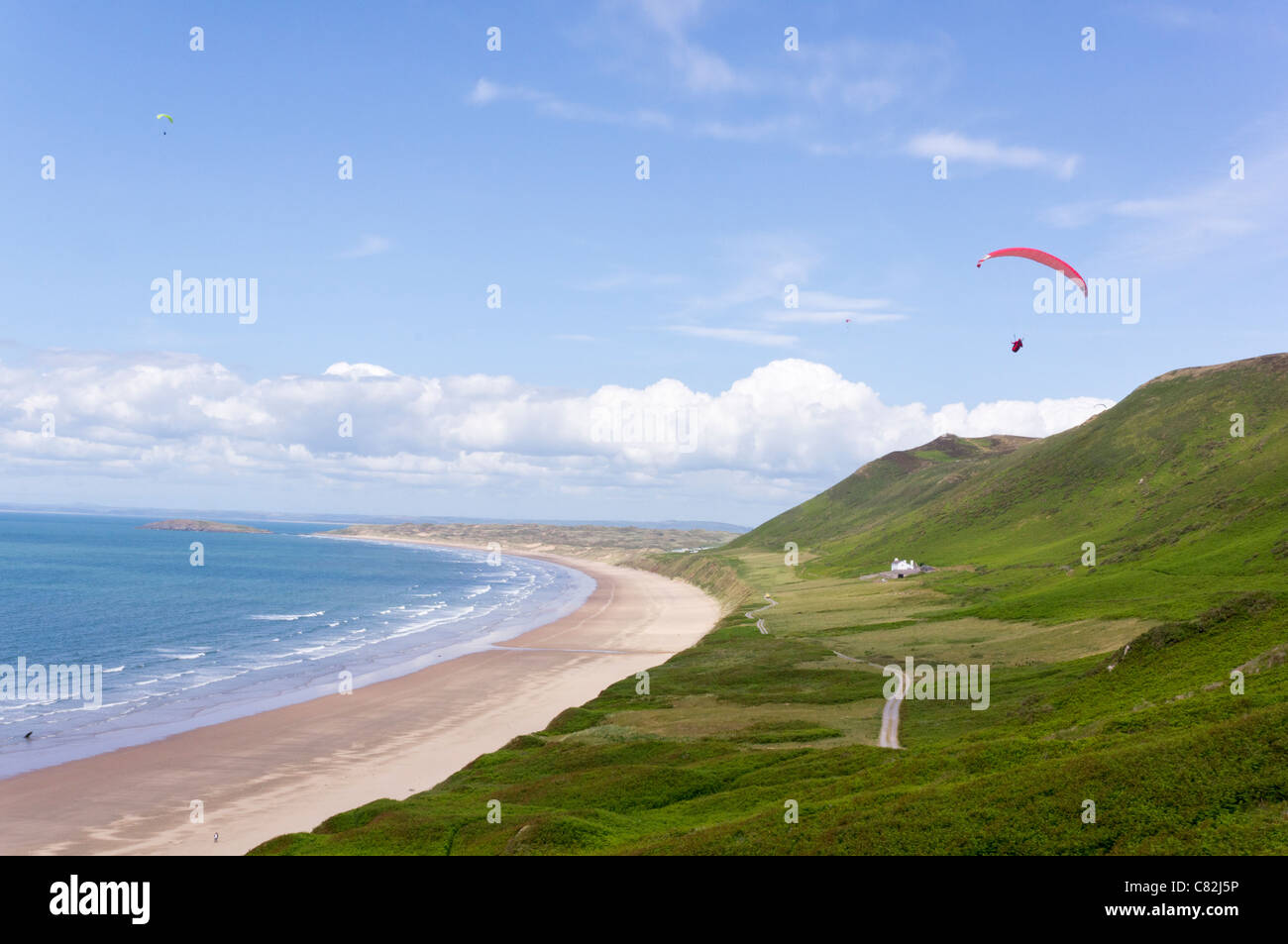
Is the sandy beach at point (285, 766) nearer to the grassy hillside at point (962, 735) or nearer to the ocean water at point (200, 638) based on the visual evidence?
the ocean water at point (200, 638)

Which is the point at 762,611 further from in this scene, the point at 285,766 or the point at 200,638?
the point at 285,766

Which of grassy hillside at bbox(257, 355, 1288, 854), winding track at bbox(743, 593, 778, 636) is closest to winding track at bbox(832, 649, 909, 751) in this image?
grassy hillside at bbox(257, 355, 1288, 854)

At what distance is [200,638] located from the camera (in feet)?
344

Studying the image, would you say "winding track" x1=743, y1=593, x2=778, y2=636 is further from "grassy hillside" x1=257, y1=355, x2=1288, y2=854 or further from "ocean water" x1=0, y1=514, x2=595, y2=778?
"ocean water" x1=0, y1=514, x2=595, y2=778

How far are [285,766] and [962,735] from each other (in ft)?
128

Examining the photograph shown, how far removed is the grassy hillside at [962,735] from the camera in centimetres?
2367

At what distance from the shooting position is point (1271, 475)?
111 m

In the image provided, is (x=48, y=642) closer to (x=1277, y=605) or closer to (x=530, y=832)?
(x=530, y=832)

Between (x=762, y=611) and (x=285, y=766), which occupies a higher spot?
(x=285, y=766)

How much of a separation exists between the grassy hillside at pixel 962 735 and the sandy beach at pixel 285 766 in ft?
20.6

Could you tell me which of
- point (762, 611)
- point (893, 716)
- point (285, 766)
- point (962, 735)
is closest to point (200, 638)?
point (285, 766)

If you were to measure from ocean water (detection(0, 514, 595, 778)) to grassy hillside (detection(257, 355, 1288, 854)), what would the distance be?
30121 millimetres

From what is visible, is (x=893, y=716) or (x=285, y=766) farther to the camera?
(x=285, y=766)
